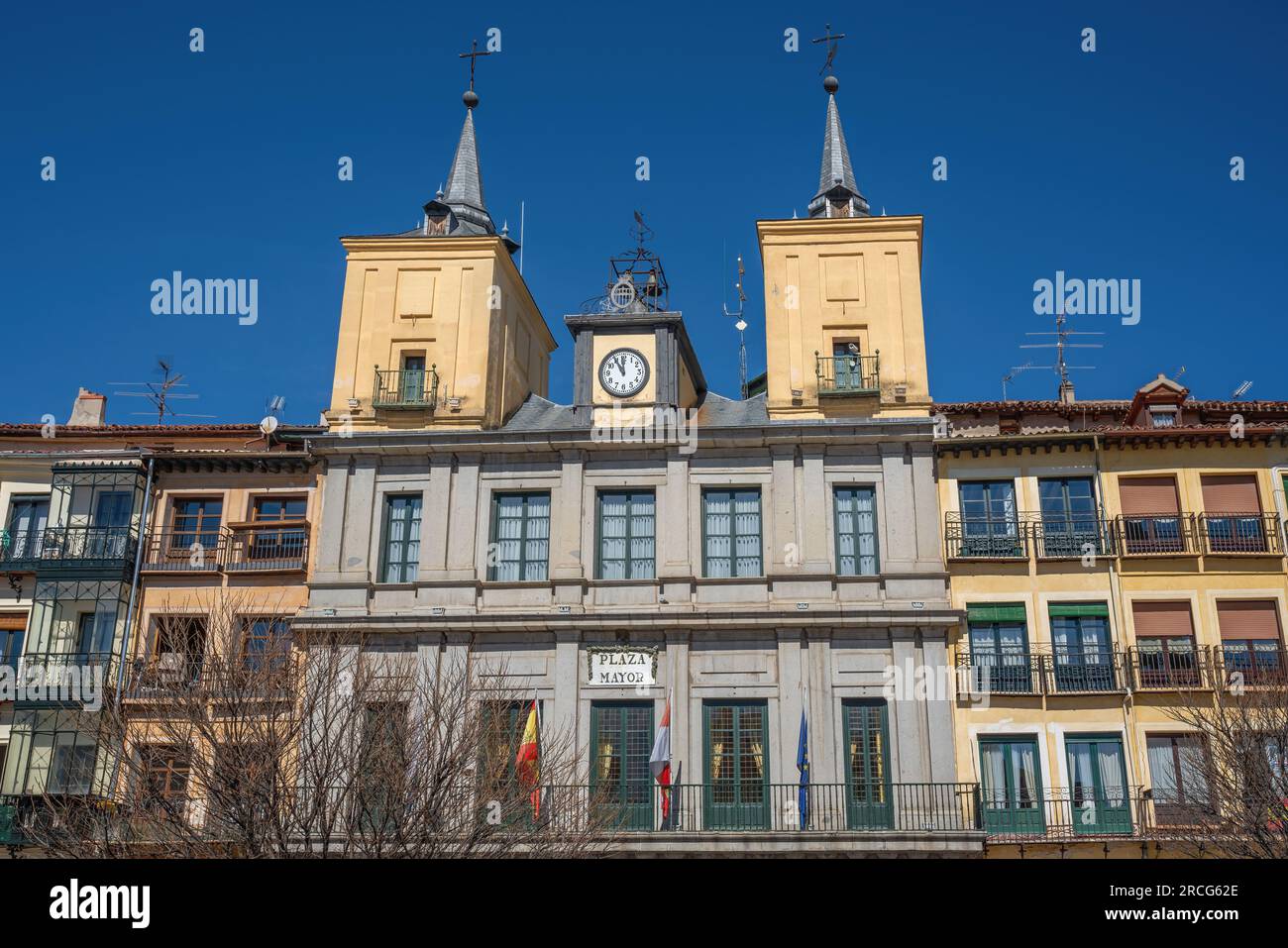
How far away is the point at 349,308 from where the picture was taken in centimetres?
3434

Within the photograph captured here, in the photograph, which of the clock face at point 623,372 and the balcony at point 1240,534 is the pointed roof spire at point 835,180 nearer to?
the clock face at point 623,372

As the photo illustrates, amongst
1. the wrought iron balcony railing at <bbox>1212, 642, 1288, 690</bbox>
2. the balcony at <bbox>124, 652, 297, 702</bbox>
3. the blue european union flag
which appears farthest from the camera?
the wrought iron balcony railing at <bbox>1212, 642, 1288, 690</bbox>

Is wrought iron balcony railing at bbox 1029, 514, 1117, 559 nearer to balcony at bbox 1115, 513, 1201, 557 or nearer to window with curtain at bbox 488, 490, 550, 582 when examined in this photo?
balcony at bbox 1115, 513, 1201, 557

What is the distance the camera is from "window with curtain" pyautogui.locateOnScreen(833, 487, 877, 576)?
101ft

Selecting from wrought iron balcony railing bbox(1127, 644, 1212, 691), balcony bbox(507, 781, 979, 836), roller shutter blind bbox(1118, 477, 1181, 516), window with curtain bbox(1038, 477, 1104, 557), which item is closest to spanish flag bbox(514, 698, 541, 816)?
balcony bbox(507, 781, 979, 836)

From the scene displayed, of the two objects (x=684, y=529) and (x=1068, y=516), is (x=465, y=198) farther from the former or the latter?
(x=1068, y=516)

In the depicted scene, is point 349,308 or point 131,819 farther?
point 349,308

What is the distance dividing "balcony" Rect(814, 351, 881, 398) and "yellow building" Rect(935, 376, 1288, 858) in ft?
6.69

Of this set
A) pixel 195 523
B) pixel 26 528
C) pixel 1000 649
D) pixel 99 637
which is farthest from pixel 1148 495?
pixel 26 528

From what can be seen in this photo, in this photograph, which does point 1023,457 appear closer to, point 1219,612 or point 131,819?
point 1219,612

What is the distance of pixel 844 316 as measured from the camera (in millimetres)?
33344

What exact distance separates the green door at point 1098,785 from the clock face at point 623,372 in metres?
13.4
